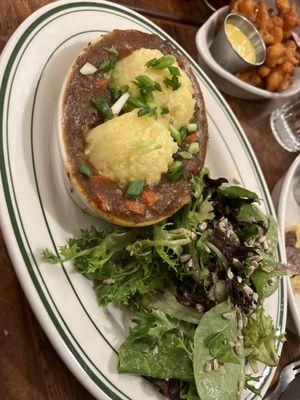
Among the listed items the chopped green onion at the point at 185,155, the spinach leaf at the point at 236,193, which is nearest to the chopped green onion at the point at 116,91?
the chopped green onion at the point at 185,155

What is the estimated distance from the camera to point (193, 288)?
190 centimetres

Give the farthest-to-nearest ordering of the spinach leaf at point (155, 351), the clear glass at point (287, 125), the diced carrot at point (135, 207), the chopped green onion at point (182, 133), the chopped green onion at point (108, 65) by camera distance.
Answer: the clear glass at point (287, 125) → the chopped green onion at point (182, 133) → the chopped green onion at point (108, 65) → the diced carrot at point (135, 207) → the spinach leaf at point (155, 351)

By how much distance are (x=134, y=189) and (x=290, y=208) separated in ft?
5.14

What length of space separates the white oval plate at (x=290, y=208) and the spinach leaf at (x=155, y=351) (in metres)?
0.94

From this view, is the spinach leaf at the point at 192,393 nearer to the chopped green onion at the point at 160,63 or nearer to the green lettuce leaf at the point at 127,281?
the green lettuce leaf at the point at 127,281

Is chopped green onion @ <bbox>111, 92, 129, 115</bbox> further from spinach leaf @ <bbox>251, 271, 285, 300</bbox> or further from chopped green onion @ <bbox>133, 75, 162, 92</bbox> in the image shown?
spinach leaf @ <bbox>251, 271, 285, 300</bbox>

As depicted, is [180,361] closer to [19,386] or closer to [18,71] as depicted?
[19,386]

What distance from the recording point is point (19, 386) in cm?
153

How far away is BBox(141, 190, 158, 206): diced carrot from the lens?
183 centimetres

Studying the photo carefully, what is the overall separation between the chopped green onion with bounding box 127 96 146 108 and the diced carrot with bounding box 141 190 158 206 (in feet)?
1.12

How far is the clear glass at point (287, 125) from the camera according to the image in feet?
10.5

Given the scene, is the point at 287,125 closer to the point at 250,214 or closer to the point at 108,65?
the point at 250,214

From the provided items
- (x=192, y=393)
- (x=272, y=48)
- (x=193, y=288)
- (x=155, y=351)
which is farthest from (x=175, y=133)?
(x=272, y=48)

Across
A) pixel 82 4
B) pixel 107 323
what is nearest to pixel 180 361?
pixel 107 323
